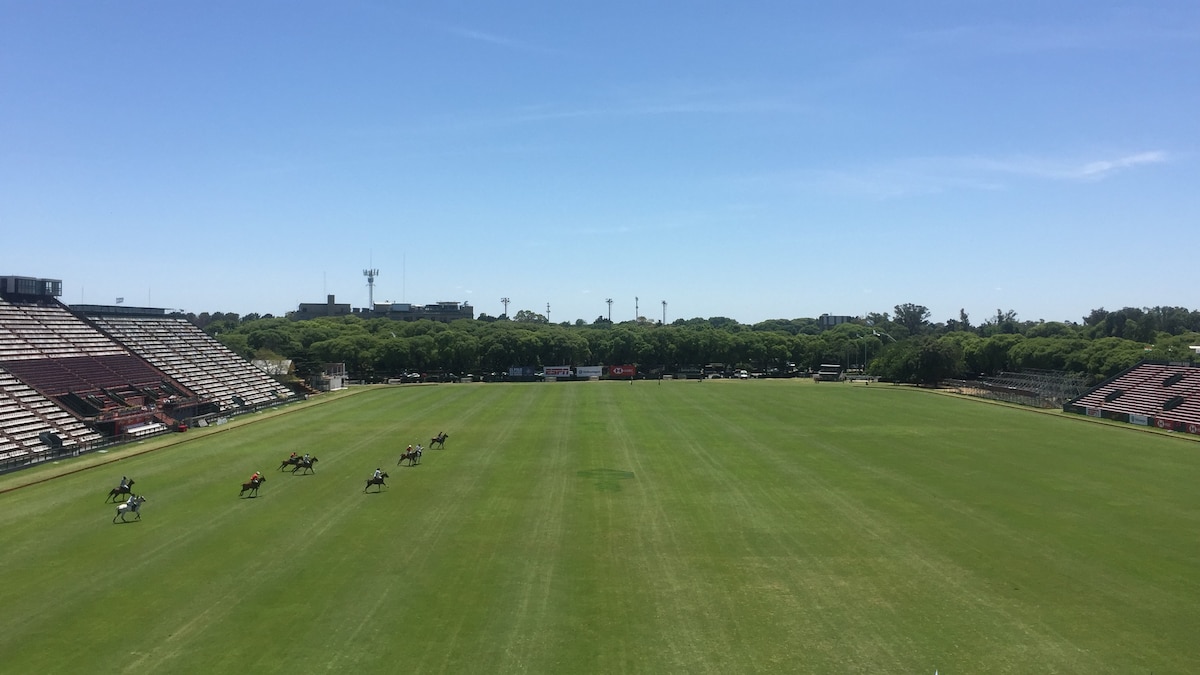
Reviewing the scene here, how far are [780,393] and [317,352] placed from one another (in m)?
73.6

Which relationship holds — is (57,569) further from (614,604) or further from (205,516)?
(614,604)

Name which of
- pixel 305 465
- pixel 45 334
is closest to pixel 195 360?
pixel 45 334

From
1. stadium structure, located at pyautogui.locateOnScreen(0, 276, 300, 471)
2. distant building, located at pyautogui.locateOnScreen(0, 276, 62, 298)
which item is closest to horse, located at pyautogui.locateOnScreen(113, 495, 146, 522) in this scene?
stadium structure, located at pyautogui.locateOnScreen(0, 276, 300, 471)

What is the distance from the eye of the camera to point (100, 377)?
57750 mm

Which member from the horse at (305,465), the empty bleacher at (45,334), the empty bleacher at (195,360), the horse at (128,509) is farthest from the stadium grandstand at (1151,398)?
the empty bleacher at (45,334)

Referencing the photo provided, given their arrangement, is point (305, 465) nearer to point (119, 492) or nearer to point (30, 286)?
point (119, 492)

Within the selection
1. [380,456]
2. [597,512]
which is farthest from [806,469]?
[380,456]

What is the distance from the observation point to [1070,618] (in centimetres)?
1805

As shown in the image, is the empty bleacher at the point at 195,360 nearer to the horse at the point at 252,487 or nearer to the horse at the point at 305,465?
the horse at the point at 305,465

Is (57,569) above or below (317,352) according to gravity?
below

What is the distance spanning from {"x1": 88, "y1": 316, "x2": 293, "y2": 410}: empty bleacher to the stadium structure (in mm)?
178

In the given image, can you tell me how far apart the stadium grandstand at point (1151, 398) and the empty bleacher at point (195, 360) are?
7697cm

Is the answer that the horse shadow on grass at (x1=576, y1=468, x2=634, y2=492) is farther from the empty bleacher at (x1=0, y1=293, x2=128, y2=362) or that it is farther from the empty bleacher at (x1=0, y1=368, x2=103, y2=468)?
the empty bleacher at (x1=0, y1=293, x2=128, y2=362)

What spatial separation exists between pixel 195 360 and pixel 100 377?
51.7 ft
